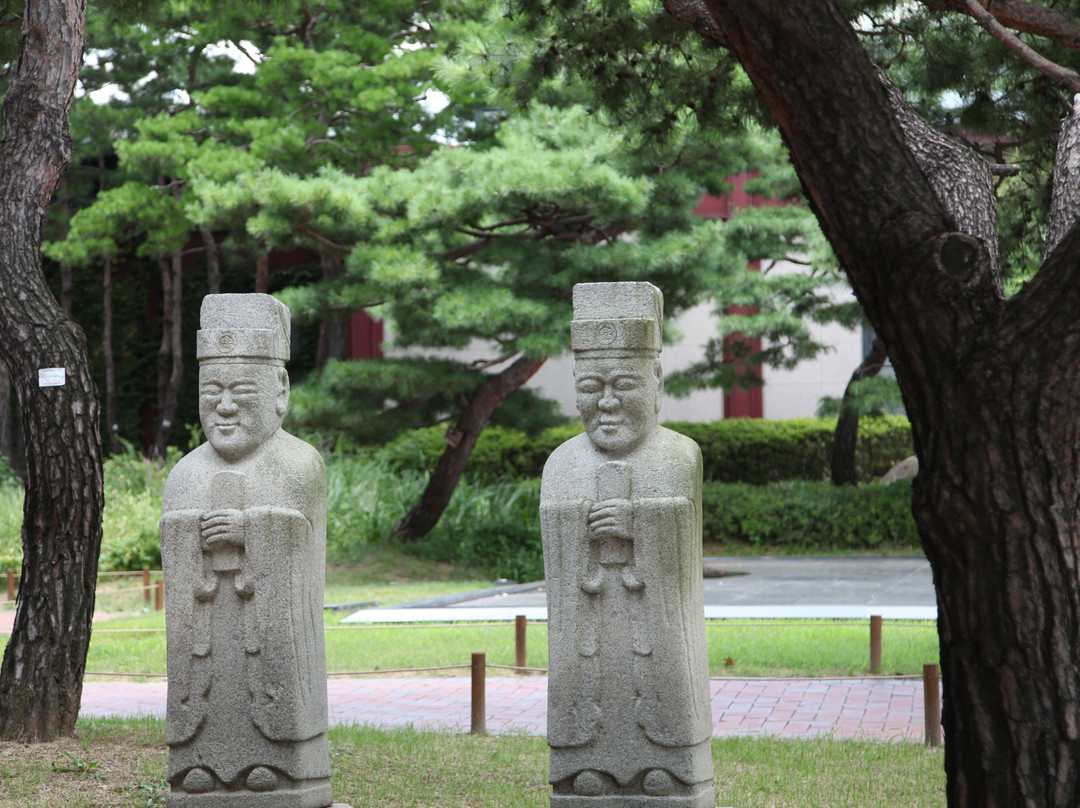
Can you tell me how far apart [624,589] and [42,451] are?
10.7 ft

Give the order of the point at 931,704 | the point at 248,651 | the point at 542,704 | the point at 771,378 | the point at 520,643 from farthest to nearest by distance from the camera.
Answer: the point at 771,378, the point at 520,643, the point at 542,704, the point at 931,704, the point at 248,651

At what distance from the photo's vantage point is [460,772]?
5.95 m

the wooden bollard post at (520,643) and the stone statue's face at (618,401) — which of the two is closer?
the stone statue's face at (618,401)

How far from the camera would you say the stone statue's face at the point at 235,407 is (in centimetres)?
513

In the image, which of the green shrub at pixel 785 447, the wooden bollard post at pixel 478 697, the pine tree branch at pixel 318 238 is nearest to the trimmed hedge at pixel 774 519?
the green shrub at pixel 785 447

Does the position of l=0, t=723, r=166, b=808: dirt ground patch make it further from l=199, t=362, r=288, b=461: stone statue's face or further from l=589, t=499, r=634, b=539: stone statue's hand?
l=589, t=499, r=634, b=539: stone statue's hand

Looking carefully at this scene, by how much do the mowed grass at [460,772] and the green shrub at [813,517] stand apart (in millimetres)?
10442

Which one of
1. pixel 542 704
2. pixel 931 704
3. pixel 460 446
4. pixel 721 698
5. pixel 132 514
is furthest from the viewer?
pixel 460 446

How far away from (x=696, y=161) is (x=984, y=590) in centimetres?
1080

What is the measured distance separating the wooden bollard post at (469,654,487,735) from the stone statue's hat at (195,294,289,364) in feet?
7.87

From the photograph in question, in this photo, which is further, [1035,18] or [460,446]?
[460,446]

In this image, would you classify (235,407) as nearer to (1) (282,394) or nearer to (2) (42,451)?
(1) (282,394)

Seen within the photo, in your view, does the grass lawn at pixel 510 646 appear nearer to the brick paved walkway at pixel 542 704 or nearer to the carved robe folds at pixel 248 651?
the brick paved walkway at pixel 542 704

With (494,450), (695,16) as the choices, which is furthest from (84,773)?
(494,450)
